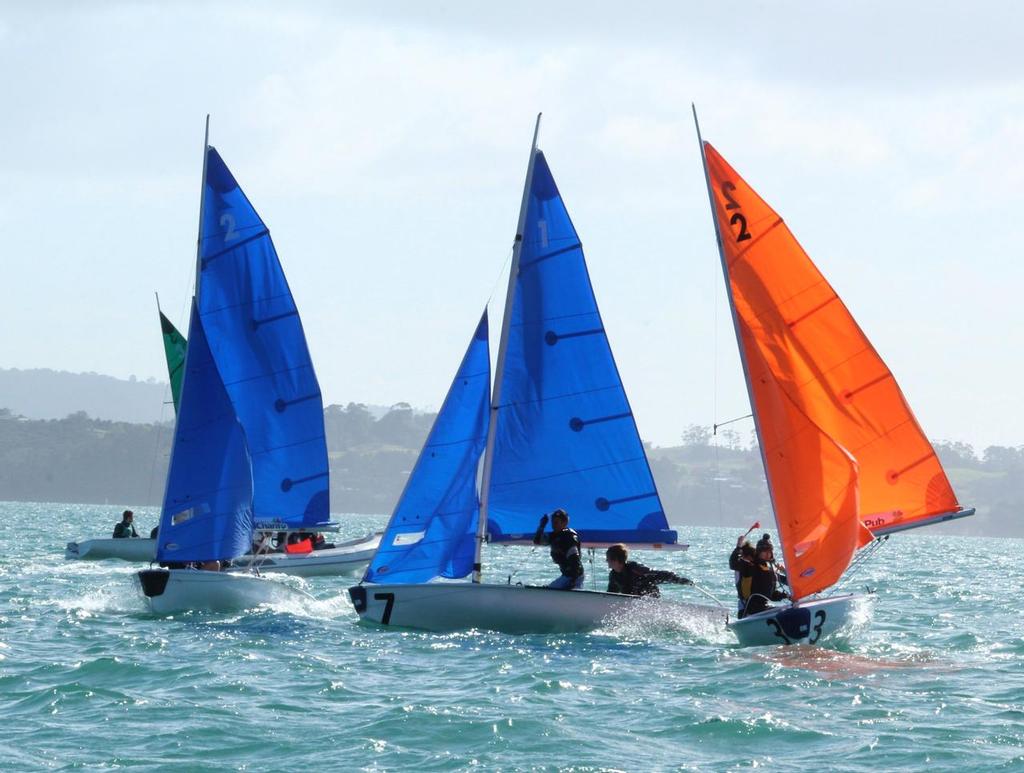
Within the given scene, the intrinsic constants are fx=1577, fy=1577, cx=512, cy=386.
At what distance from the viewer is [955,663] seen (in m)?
18.2

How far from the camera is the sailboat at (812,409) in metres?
19.0

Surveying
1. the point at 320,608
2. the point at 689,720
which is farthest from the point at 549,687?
the point at 320,608

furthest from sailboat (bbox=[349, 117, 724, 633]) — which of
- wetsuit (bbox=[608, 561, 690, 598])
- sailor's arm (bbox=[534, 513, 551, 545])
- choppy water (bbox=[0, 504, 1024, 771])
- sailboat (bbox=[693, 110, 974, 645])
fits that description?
sailboat (bbox=[693, 110, 974, 645])

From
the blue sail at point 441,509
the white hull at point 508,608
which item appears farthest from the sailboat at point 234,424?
the white hull at point 508,608

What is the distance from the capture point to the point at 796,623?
1841 cm

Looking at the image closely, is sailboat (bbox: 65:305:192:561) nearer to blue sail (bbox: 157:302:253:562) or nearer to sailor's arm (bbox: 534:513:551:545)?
blue sail (bbox: 157:302:253:562)

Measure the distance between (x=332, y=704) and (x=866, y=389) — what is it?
813 centimetres

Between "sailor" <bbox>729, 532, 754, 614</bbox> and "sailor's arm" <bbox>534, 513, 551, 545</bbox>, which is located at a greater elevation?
"sailor's arm" <bbox>534, 513, 551, 545</bbox>

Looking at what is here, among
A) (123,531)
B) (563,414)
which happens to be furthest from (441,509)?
(123,531)

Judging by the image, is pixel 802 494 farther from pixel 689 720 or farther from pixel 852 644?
pixel 689 720

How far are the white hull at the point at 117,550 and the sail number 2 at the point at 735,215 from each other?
2118 cm

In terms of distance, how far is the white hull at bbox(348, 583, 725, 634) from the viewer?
19453 mm

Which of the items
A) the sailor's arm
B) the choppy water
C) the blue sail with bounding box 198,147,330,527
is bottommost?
the choppy water

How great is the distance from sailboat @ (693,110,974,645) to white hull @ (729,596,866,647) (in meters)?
0.08
